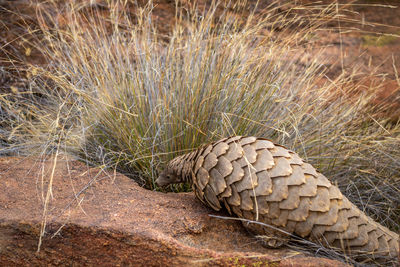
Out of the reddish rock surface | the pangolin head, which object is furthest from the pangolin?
the pangolin head

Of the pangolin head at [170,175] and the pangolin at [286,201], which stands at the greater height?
the pangolin at [286,201]

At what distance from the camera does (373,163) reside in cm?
199

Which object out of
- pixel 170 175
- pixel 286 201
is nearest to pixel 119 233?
pixel 170 175

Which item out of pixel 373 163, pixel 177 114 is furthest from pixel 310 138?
pixel 177 114

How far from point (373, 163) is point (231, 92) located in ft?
2.47

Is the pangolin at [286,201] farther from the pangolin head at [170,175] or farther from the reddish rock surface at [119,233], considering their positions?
the pangolin head at [170,175]

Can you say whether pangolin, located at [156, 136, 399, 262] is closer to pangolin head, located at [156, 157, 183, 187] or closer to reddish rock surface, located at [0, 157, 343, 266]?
reddish rock surface, located at [0, 157, 343, 266]

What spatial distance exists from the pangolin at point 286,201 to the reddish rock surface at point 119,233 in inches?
3.3

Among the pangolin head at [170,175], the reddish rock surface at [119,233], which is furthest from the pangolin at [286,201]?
the pangolin head at [170,175]

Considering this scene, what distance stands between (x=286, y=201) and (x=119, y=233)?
51 centimetres

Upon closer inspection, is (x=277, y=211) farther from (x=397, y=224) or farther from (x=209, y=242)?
(x=397, y=224)

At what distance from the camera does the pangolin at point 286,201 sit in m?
1.31

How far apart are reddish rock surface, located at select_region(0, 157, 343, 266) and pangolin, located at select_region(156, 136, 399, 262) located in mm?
84

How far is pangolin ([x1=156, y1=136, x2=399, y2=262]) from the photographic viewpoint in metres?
1.31
